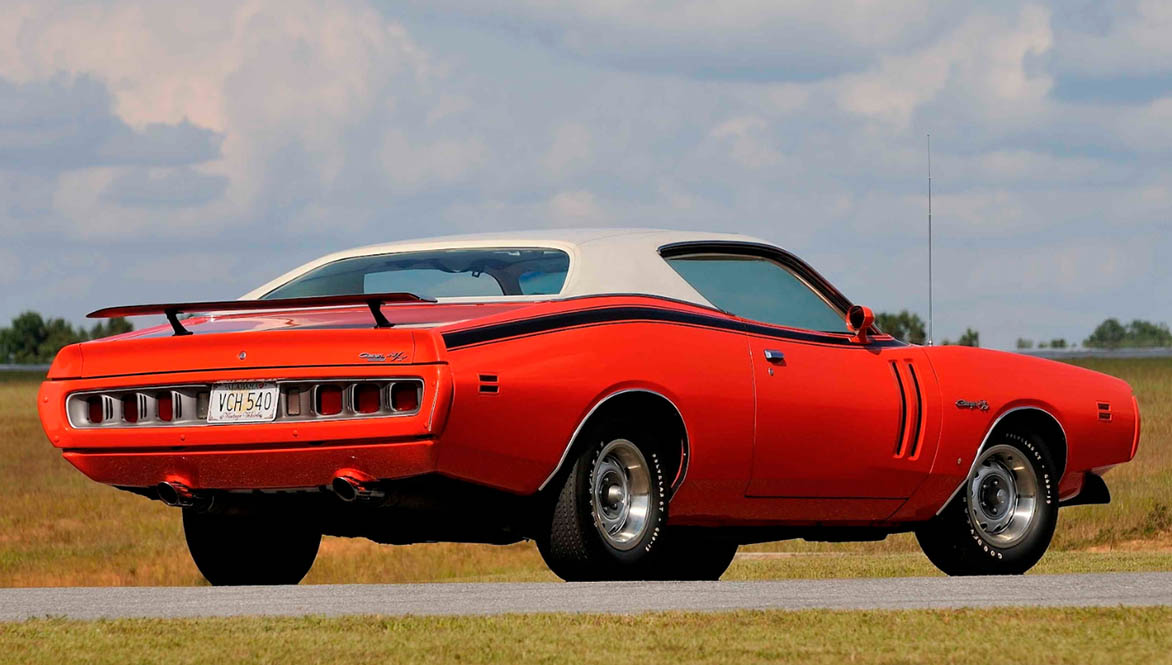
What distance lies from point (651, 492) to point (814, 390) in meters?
1.19

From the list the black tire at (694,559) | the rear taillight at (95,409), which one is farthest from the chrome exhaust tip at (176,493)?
the black tire at (694,559)

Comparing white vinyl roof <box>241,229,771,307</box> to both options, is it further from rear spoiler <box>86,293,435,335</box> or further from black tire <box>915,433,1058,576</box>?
black tire <box>915,433,1058,576</box>

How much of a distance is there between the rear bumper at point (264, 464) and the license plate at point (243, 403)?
13 cm

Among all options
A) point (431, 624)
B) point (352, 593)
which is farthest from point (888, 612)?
point (352, 593)

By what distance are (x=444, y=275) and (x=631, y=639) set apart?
3048 mm

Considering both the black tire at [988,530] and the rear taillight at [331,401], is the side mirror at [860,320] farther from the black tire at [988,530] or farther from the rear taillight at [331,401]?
the rear taillight at [331,401]

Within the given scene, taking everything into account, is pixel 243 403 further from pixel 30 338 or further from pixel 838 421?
pixel 30 338

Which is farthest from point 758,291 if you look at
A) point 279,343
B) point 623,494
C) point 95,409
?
point 95,409

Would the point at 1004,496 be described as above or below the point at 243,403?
below

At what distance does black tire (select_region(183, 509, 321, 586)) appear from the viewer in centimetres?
954

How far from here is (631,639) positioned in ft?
21.4

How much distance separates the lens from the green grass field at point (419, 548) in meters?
14.7

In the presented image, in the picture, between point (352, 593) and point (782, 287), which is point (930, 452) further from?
point (352, 593)

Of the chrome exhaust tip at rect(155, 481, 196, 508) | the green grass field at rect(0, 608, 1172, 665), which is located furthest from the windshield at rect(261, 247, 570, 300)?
the green grass field at rect(0, 608, 1172, 665)
